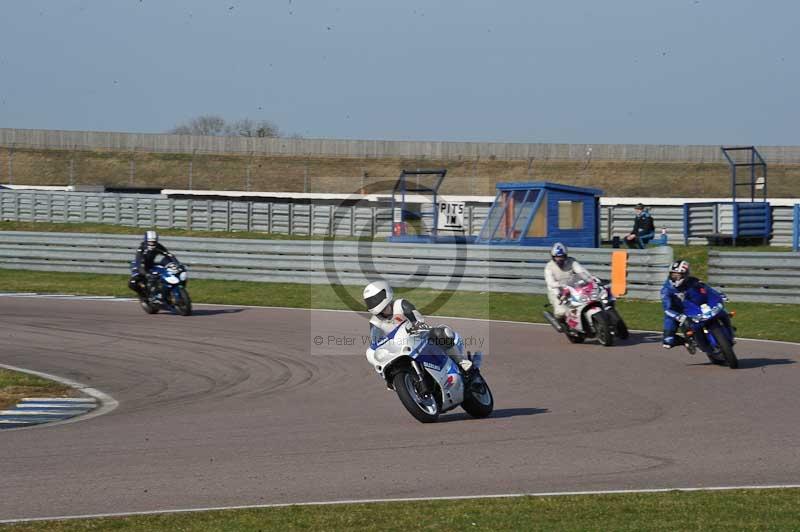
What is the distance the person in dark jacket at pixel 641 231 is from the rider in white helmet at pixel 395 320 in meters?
21.7

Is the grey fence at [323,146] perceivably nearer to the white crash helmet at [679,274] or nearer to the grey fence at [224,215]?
the grey fence at [224,215]

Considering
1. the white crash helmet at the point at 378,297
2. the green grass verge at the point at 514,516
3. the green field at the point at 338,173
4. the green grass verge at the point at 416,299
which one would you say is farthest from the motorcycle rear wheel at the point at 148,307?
the green field at the point at 338,173

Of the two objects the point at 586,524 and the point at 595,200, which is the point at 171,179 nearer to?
the point at 595,200

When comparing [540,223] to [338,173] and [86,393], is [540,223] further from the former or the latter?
[338,173]

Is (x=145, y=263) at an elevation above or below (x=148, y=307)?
above

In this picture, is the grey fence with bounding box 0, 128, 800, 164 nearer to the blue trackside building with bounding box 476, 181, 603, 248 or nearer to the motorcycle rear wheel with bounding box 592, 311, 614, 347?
the blue trackside building with bounding box 476, 181, 603, 248

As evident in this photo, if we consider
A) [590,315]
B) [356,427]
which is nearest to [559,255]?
[590,315]

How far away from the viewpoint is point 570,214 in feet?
99.3

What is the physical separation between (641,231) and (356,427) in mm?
23060

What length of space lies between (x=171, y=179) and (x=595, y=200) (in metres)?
35.1

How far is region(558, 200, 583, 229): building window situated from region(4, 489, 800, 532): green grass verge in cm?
2245

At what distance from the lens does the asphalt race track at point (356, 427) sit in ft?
26.9

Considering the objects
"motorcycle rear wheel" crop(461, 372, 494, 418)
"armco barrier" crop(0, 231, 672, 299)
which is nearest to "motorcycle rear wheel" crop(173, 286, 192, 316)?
"armco barrier" crop(0, 231, 672, 299)

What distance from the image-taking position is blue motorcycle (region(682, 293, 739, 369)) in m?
14.7
